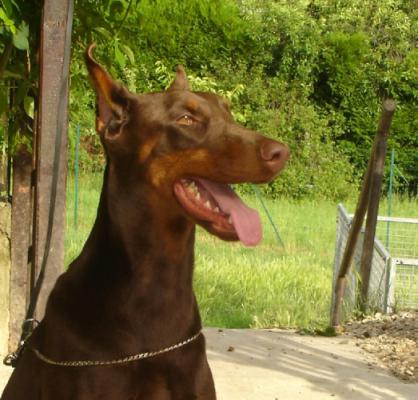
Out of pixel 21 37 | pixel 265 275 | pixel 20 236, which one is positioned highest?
pixel 21 37

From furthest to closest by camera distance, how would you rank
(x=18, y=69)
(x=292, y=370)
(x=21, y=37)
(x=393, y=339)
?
(x=393, y=339) → (x=292, y=370) → (x=18, y=69) → (x=21, y=37)

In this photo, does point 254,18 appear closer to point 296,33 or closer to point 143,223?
point 296,33

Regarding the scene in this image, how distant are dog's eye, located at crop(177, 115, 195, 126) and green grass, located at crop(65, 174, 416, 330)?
569 centimetres

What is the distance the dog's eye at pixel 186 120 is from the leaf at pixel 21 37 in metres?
2.40

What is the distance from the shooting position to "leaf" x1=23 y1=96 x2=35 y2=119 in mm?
5105

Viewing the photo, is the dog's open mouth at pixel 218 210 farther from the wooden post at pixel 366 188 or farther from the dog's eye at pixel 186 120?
the wooden post at pixel 366 188

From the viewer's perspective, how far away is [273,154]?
233 cm

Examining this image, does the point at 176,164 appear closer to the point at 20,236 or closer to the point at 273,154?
the point at 273,154

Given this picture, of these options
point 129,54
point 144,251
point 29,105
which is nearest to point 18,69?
point 29,105

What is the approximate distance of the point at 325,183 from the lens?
16.8m

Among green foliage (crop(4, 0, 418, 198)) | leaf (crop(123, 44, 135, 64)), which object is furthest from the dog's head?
green foliage (crop(4, 0, 418, 198))

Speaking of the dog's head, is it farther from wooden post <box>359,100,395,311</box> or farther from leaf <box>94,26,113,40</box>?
wooden post <box>359,100,395,311</box>

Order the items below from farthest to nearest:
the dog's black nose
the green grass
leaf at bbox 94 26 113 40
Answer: the green grass
leaf at bbox 94 26 113 40
the dog's black nose

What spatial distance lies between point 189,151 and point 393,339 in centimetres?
522
